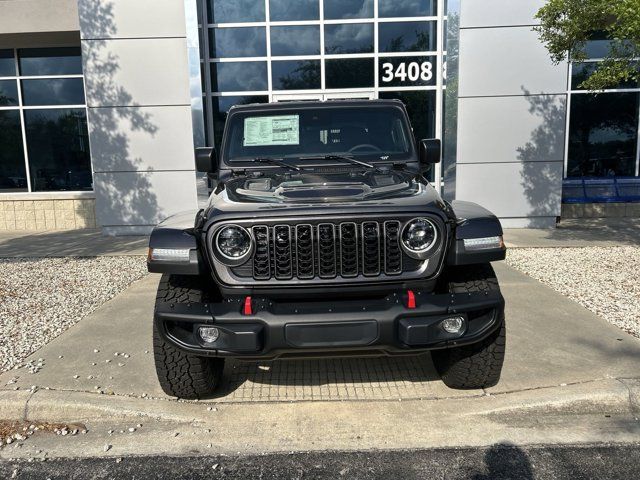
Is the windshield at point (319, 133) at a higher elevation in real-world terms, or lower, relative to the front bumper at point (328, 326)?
higher

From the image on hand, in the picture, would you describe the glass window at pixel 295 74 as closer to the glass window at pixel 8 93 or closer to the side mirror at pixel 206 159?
the glass window at pixel 8 93

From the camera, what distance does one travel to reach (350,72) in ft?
34.9

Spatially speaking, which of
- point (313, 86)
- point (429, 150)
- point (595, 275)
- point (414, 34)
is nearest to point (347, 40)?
point (313, 86)

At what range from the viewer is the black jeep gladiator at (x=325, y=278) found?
2.88 meters

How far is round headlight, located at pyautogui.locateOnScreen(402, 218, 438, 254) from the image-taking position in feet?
9.97

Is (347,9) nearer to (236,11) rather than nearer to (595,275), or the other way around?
(236,11)

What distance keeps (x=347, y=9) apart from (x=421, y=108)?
8.06 ft

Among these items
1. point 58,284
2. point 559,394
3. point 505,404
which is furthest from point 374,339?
point 58,284

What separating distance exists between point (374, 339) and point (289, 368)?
4.72 feet

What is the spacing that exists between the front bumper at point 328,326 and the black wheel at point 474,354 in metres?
0.27

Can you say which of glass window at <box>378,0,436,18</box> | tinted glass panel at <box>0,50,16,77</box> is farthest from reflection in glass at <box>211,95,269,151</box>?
tinted glass panel at <box>0,50,16,77</box>

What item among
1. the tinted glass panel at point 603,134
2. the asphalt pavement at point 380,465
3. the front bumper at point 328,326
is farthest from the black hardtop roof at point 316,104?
the tinted glass panel at point 603,134

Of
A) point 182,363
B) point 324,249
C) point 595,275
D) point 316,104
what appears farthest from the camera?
point 595,275

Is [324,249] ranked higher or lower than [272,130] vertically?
lower
